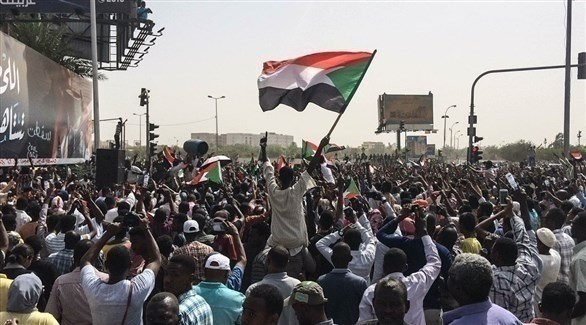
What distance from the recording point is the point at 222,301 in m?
4.86

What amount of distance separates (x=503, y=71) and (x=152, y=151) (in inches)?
505

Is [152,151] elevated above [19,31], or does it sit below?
below

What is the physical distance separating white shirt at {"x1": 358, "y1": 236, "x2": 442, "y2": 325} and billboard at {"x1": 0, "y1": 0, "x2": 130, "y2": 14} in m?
27.1

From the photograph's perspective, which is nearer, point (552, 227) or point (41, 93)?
point (552, 227)

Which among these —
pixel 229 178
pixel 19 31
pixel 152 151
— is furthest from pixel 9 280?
pixel 19 31

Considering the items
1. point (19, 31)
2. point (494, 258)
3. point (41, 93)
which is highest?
point (19, 31)

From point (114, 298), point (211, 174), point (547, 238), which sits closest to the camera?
point (114, 298)

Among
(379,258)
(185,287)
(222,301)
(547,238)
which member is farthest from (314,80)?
(185,287)

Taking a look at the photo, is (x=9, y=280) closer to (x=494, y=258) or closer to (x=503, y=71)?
(x=494, y=258)

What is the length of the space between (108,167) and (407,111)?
63.0 meters

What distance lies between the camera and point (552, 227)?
7.55 metres

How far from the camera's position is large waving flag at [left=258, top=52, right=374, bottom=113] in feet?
30.9

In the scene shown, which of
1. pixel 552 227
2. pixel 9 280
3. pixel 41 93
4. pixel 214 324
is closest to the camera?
pixel 214 324

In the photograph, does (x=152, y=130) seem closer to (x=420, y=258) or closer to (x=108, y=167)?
(x=108, y=167)
